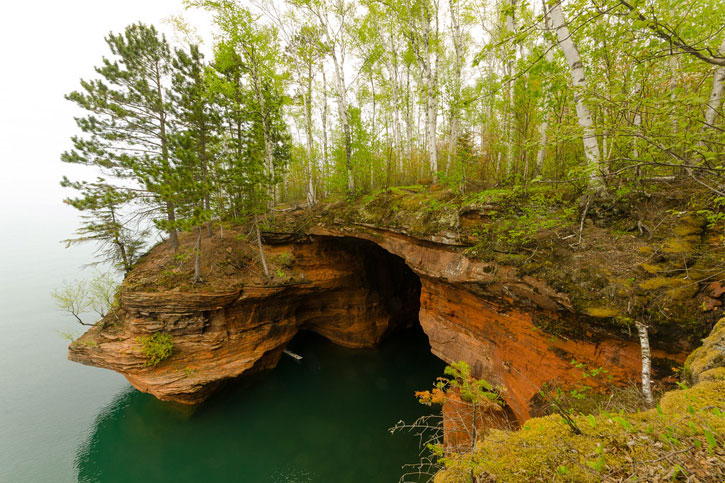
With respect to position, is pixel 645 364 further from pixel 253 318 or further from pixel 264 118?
pixel 253 318

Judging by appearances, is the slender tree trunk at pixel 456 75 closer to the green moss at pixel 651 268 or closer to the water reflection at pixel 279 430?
the green moss at pixel 651 268

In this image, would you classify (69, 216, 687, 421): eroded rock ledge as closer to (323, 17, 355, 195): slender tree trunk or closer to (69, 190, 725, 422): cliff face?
(69, 190, 725, 422): cliff face

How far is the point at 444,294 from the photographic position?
7.59 m

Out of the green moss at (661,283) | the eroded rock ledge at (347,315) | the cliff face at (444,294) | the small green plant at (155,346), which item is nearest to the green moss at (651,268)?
the cliff face at (444,294)

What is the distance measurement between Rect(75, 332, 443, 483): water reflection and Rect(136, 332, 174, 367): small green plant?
3.14 metres

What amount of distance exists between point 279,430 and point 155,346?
219 inches

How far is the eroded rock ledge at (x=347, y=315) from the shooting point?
5.08 metres

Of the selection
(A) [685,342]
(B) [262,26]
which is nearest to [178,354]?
(B) [262,26]

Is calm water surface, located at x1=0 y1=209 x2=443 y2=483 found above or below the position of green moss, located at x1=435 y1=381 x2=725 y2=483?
below

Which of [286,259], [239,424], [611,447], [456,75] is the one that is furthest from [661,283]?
[239,424]

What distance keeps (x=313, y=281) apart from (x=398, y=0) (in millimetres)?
10974

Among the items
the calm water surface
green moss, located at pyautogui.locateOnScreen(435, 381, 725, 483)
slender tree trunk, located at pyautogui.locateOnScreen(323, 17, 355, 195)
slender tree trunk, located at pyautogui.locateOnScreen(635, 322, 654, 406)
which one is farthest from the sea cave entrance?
green moss, located at pyautogui.locateOnScreen(435, 381, 725, 483)

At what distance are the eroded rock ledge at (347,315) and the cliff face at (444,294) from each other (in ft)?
0.14

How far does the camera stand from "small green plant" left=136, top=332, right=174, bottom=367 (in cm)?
839
